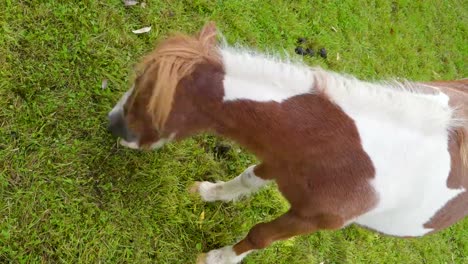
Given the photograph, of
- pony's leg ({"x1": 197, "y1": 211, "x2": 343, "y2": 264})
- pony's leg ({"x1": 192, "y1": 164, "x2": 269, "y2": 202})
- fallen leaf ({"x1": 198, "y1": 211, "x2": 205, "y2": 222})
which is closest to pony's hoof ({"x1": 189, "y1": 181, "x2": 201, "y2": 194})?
pony's leg ({"x1": 192, "y1": 164, "x2": 269, "y2": 202})

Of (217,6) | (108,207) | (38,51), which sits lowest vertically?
(108,207)

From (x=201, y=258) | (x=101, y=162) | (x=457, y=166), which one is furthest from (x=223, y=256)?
(x=457, y=166)

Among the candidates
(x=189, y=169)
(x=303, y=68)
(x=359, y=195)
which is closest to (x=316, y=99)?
(x=303, y=68)

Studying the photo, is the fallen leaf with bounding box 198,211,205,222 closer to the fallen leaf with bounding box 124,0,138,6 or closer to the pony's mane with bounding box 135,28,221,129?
the pony's mane with bounding box 135,28,221,129

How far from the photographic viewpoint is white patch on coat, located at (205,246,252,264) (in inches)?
129

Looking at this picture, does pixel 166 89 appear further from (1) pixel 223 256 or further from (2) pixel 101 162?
(1) pixel 223 256

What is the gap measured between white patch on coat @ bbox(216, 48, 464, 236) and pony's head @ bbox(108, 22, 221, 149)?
0.56 feet

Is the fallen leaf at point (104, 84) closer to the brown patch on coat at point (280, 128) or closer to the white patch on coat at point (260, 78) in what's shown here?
the brown patch on coat at point (280, 128)

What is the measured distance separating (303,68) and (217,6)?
194cm

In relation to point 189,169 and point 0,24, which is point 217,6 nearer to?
point 189,169

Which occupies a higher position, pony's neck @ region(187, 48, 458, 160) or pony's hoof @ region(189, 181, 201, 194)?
pony's neck @ region(187, 48, 458, 160)

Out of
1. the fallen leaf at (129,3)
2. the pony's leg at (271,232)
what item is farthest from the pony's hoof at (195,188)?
the fallen leaf at (129,3)

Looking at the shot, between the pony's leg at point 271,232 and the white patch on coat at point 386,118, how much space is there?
301 millimetres

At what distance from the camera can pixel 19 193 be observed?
2895 mm
